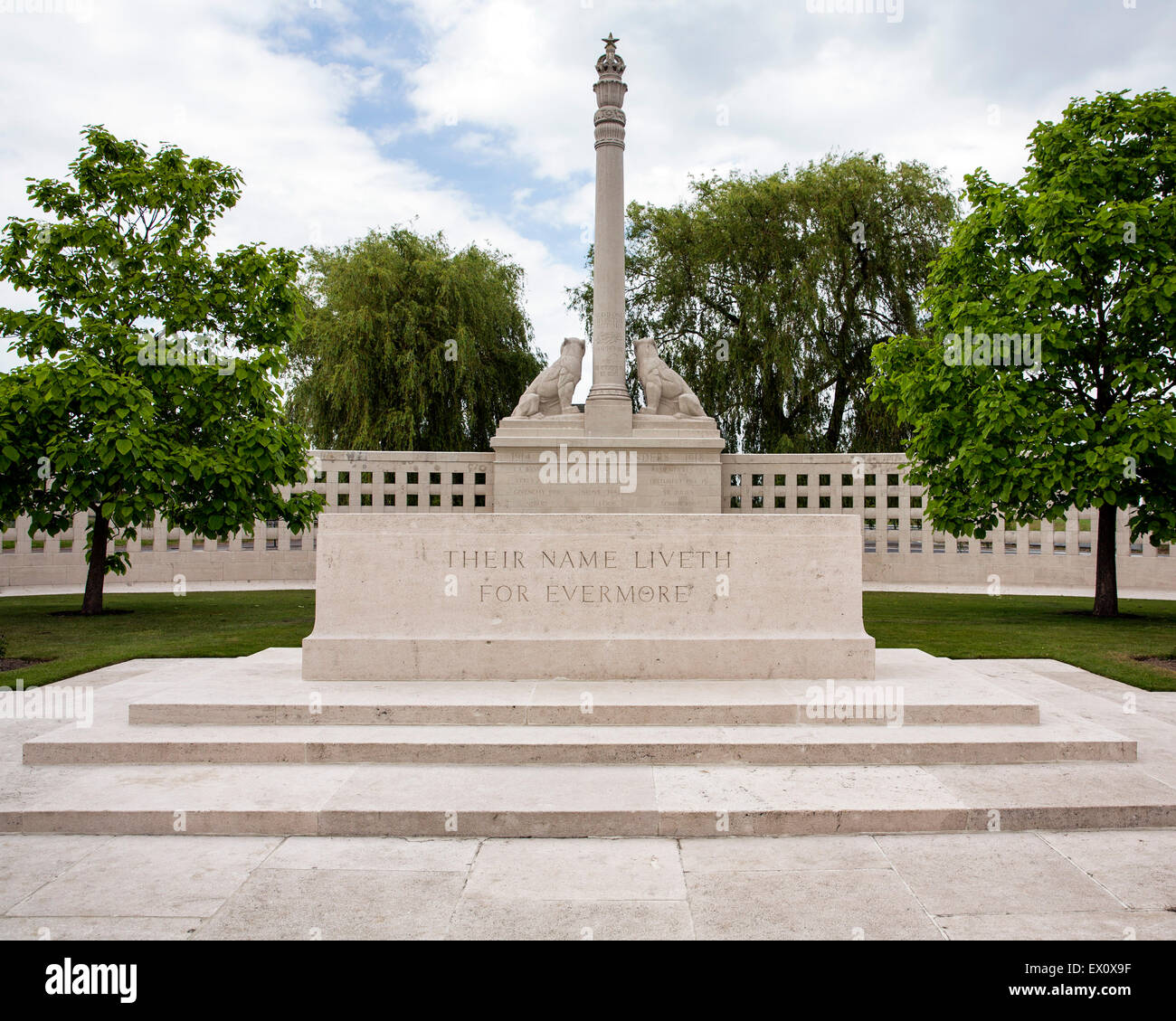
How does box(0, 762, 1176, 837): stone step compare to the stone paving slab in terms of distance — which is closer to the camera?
the stone paving slab

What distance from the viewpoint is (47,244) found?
14.3 metres

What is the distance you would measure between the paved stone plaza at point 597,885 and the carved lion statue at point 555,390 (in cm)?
1229

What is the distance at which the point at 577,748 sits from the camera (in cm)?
602

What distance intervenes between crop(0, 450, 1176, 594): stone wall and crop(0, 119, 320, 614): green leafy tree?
23.8 ft

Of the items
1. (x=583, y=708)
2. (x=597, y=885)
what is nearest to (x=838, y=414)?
(x=583, y=708)

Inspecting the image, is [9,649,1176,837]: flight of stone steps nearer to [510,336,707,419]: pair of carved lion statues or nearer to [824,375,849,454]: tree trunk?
[510,336,707,419]: pair of carved lion statues

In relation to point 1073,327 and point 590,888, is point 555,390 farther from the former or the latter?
point 590,888

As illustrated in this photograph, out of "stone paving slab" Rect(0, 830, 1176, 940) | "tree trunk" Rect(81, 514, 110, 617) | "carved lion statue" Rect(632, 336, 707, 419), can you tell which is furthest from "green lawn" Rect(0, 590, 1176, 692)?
"stone paving slab" Rect(0, 830, 1176, 940)

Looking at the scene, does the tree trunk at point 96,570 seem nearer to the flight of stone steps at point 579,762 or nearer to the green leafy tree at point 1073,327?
the flight of stone steps at point 579,762

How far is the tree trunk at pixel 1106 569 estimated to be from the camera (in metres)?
15.8

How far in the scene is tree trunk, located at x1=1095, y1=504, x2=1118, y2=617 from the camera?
15812 millimetres

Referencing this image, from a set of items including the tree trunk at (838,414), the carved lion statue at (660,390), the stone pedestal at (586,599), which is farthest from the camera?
the tree trunk at (838,414)

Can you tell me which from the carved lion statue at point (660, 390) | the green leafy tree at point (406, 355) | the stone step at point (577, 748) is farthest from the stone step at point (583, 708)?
the green leafy tree at point (406, 355)
